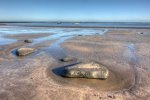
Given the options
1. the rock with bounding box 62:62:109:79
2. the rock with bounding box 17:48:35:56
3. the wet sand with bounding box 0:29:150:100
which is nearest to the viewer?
the wet sand with bounding box 0:29:150:100

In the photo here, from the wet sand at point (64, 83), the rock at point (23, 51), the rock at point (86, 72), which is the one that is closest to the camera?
the wet sand at point (64, 83)

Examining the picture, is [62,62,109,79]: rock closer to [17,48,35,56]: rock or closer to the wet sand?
the wet sand

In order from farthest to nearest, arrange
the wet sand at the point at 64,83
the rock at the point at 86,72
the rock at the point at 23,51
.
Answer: the rock at the point at 23,51, the rock at the point at 86,72, the wet sand at the point at 64,83

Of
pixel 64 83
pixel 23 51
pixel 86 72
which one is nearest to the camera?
pixel 64 83

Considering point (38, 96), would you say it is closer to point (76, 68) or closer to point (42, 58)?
point (76, 68)

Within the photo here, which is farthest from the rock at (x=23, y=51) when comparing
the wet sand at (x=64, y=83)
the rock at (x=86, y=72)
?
the rock at (x=86, y=72)

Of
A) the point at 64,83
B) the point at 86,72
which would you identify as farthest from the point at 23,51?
the point at 86,72

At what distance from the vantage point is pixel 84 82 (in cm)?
598

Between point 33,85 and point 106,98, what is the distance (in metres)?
2.69

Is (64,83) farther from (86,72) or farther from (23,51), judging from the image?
(23,51)

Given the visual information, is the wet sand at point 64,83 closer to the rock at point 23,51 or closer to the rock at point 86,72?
the rock at point 86,72

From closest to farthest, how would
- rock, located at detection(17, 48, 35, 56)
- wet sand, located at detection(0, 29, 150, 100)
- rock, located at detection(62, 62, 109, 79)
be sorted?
wet sand, located at detection(0, 29, 150, 100) < rock, located at detection(62, 62, 109, 79) < rock, located at detection(17, 48, 35, 56)

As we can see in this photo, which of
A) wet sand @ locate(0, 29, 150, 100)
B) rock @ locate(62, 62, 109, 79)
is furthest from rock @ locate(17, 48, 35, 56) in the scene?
rock @ locate(62, 62, 109, 79)

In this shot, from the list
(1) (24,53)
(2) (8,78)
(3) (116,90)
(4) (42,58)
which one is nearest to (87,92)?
(3) (116,90)
